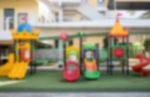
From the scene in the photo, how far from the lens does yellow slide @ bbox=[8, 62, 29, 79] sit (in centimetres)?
1430

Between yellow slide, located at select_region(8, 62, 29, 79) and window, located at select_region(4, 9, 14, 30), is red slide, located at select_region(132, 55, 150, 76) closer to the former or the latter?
yellow slide, located at select_region(8, 62, 29, 79)

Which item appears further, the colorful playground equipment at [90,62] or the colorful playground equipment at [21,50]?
the colorful playground equipment at [21,50]

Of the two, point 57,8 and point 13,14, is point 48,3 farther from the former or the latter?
point 13,14

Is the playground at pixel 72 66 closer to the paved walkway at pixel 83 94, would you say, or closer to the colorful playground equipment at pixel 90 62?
the colorful playground equipment at pixel 90 62

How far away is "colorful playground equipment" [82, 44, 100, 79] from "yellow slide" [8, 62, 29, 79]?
8.97ft

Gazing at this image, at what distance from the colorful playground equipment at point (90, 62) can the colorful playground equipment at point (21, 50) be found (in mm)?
2730

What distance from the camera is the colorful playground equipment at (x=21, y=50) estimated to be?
15587mm

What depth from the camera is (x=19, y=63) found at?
1548cm

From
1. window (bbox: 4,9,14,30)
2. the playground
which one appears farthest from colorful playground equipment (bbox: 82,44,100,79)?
window (bbox: 4,9,14,30)

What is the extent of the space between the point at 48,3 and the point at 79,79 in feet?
45.1

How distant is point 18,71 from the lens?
1473cm

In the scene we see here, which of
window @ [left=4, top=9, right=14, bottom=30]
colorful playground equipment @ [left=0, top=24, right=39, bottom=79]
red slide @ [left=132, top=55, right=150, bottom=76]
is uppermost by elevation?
window @ [left=4, top=9, right=14, bottom=30]

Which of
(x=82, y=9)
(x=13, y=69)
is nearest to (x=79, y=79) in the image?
(x=13, y=69)

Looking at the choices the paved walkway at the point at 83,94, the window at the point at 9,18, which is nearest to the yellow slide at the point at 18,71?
the paved walkway at the point at 83,94
